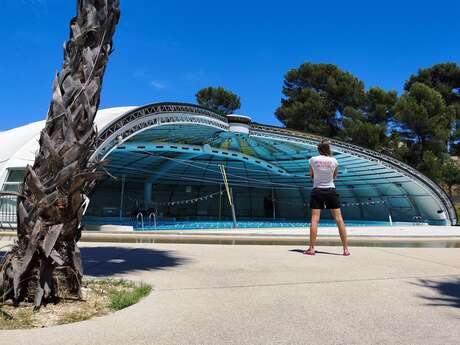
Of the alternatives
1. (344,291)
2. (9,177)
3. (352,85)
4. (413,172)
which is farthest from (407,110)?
(344,291)

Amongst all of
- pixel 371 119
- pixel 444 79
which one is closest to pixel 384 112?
pixel 371 119

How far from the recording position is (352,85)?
153 ft

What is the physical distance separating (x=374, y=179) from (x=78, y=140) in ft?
96.2

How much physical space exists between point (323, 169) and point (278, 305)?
3.44m

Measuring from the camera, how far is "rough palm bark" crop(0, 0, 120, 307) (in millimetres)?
3332

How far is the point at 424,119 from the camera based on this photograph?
125 ft

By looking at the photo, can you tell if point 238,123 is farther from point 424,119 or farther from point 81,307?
point 424,119

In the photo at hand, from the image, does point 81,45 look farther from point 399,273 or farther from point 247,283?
point 399,273

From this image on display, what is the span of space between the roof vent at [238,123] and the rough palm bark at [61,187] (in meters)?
18.7

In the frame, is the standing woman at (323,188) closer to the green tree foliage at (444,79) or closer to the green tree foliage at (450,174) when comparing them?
the green tree foliage at (450,174)

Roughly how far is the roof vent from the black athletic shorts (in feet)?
52.9

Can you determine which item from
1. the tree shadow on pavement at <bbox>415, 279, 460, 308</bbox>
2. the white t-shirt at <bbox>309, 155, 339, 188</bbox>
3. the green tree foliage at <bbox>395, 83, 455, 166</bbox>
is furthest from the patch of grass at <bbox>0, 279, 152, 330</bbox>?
the green tree foliage at <bbox>395, 83, 455, 166</bbox>

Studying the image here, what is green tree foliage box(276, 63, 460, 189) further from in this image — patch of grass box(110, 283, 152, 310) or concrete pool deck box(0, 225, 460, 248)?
patch of grass box(110, 283, 152, 310)

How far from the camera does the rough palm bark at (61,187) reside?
131 inches
